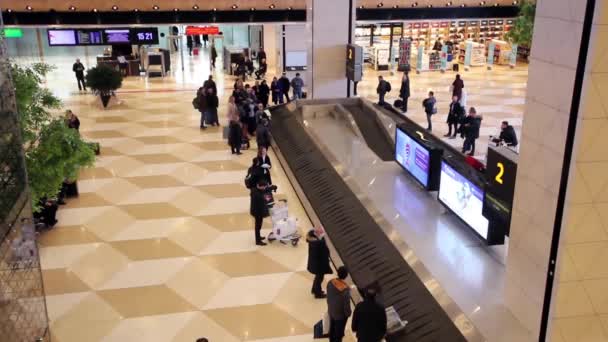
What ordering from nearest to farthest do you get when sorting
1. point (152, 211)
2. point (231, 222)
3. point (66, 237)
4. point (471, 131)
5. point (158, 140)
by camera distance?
1. point (66, 237)
2. point (231, 222)
3. point (152, 211)
4. point (471, 131)
5. point (158, 140)

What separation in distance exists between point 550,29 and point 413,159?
5076mm

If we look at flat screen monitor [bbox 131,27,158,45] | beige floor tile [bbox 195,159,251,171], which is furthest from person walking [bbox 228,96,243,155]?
flat screen monitor [bbox 131,27,158,45]

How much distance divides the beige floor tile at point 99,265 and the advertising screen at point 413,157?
188 inches

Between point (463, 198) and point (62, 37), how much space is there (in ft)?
59.0

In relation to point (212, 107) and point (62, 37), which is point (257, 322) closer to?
point (212, 107)

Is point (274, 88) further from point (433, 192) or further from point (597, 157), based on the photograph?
point (597, 157)

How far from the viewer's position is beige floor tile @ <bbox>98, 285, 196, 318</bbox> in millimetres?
8000

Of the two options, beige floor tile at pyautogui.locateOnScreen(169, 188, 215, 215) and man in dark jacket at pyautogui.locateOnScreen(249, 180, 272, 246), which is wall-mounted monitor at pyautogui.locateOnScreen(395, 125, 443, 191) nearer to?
man in dark jacket at pyautogui.locateOnScreen(249, 180, 272, 246)

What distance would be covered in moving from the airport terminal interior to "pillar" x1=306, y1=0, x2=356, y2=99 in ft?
0.13

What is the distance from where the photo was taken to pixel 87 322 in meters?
7.76

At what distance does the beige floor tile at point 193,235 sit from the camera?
9.81 metres

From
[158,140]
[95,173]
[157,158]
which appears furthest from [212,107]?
[95,173]

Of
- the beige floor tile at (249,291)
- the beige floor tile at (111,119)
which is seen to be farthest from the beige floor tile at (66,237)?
the beige floor tile at (111,119)

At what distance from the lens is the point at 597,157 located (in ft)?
18.0
